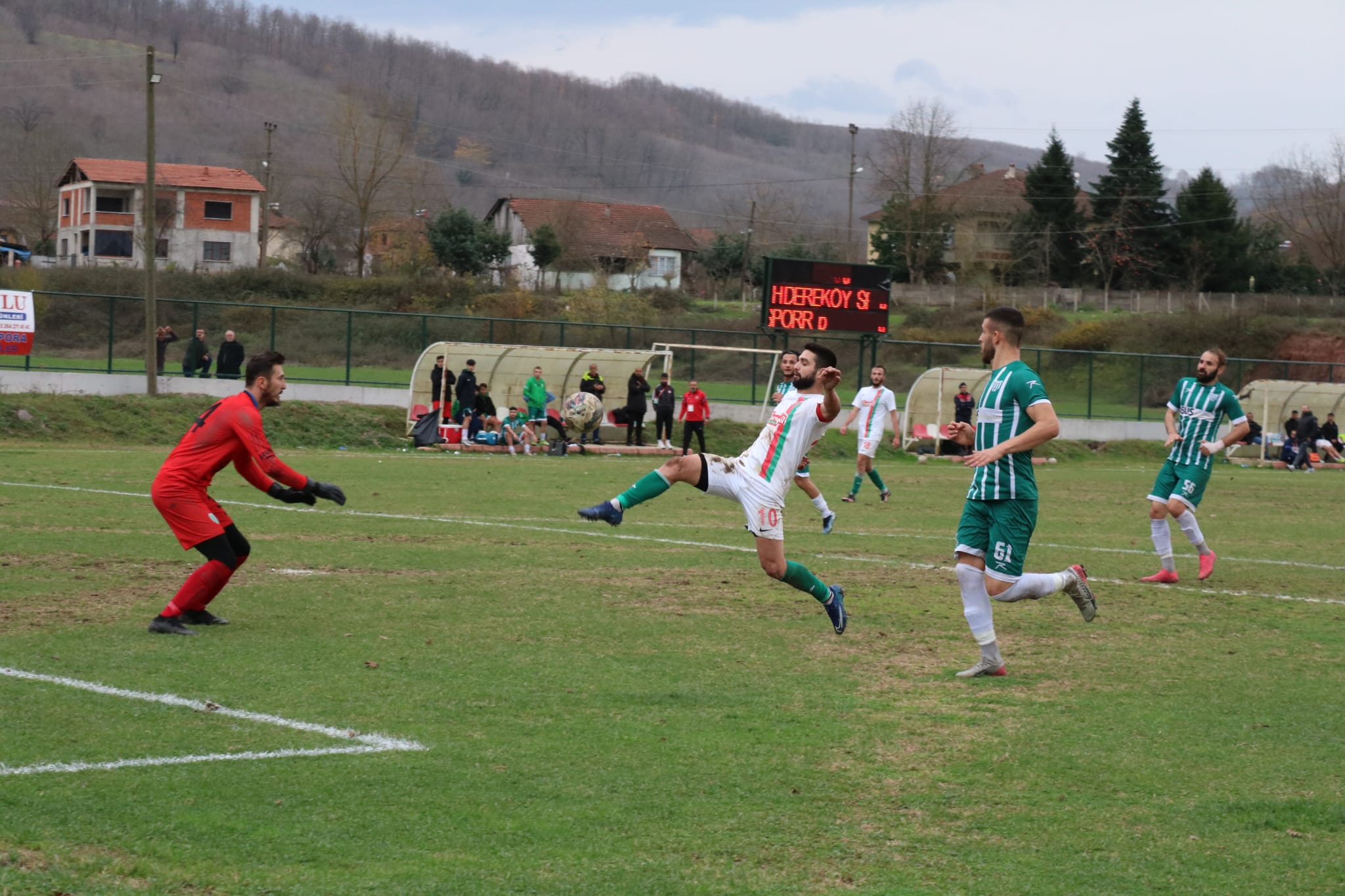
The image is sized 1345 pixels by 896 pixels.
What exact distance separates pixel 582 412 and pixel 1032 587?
24181 millimetres

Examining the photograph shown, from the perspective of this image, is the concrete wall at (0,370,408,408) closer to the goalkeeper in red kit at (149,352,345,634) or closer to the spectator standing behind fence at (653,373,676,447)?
the spectator standing behind fence at (653,373,676,447)

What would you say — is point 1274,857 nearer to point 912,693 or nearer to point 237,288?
point 912,693

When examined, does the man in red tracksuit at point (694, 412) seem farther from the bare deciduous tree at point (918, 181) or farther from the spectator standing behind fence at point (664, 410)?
the bare deciduous tree at point (918, 181)

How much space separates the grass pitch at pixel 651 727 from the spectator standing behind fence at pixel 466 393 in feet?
59.3

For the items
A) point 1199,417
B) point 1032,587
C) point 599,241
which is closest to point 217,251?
point 599,241

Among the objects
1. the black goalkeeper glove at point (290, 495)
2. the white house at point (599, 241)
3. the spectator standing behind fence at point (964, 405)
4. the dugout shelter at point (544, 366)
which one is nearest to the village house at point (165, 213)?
the white house at point (599, 241)

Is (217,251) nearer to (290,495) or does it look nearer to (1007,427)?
(290,495)

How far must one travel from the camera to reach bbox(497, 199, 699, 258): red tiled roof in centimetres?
9706

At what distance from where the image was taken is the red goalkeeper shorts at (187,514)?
336 inches

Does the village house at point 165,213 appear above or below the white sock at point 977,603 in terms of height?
above

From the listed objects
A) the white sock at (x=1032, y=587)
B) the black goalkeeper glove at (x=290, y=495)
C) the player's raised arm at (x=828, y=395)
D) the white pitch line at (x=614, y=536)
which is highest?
the player's raised arm at (x=828, y=395)

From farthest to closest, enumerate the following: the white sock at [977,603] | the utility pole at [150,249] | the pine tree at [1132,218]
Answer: the pine tree at [1132,218] < the utility pole at [150,249] < the white sock at [977,603]

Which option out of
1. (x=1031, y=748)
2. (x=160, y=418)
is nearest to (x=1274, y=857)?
(x=1031, y=748)

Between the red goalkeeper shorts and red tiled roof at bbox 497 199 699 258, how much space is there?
282ft
